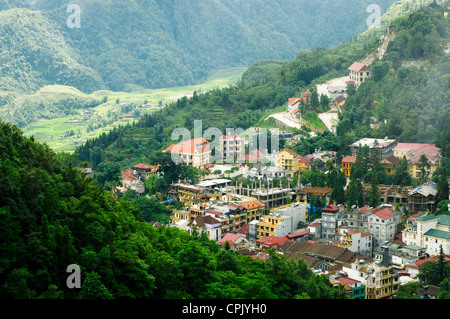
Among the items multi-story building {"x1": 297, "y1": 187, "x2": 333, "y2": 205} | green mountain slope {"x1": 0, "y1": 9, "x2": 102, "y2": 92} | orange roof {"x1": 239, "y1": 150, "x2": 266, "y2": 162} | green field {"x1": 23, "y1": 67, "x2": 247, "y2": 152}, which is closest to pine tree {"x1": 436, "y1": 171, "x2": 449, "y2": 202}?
multi-story building {"x1": 297, "y1": 187, "x2": 333, "y2": 205}

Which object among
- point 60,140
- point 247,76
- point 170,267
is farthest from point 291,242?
point 247,76

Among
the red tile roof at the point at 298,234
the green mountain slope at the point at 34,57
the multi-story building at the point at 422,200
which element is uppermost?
the green mountain slope at the point at 34,57

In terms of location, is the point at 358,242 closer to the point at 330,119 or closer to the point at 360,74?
the point at 330,119

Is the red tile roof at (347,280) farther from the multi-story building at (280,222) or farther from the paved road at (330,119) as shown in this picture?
the paved road at (330,119)

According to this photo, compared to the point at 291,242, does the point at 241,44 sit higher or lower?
higher

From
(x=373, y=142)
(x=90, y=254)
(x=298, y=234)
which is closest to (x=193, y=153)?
(x=373, y=142)

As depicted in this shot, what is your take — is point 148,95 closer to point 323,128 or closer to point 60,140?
point 60,140

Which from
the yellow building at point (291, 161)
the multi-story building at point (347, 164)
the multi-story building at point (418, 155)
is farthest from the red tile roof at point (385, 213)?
the yellow building at point (291, 161)
